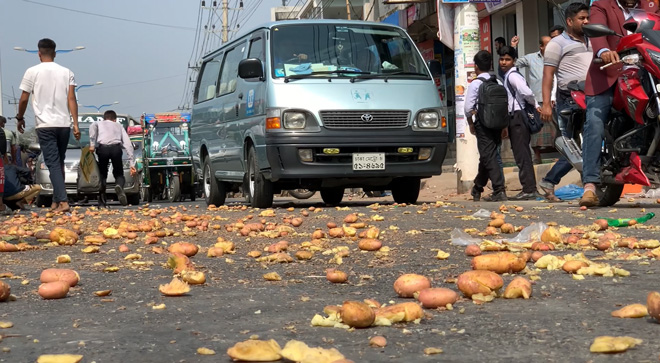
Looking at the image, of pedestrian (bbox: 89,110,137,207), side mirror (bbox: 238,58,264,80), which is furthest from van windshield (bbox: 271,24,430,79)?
pedestrian (bbox: 89,110,137,207)

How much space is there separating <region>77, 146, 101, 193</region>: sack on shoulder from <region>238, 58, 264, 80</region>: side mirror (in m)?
4.96

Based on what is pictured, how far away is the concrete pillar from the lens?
46.8ft

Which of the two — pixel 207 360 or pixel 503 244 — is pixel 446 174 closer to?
pixel 503 244

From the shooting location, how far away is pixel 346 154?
10055 mm

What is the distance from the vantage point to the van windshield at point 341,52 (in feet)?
34.3

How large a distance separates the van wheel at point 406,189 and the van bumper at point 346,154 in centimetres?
57

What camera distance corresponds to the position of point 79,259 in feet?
17.5

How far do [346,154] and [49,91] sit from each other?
3484mm

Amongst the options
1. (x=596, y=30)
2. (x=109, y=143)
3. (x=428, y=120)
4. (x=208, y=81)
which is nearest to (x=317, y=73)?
(x=428, y=120)

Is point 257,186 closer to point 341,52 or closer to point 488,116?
point 341,52

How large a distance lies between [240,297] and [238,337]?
0.84 meters

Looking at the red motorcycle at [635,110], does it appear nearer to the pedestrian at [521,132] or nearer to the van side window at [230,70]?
the pedestrian at [521,132]

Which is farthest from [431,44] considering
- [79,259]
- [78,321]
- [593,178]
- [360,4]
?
[78,321]

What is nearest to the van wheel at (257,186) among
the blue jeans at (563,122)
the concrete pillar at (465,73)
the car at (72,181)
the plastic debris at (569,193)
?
the blue jeans at (563,122)
